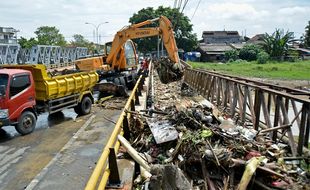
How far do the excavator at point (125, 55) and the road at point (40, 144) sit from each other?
628cm

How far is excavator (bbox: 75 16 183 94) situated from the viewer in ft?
64.2

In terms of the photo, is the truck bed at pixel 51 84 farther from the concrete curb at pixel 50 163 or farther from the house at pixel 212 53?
the house at pixel 212 53

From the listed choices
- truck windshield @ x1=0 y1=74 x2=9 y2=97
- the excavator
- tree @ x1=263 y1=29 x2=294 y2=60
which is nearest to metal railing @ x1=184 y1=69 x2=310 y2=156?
the excavator

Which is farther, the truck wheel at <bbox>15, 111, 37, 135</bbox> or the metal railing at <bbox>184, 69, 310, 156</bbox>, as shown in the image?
the truck wheel at <bbox>15, 111, 37, 135</bbox>

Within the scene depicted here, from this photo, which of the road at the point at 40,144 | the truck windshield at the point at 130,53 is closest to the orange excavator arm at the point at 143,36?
the truck windshield at the point at 130,53

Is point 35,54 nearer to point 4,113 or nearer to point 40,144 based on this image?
point 4,113

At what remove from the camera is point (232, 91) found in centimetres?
1029

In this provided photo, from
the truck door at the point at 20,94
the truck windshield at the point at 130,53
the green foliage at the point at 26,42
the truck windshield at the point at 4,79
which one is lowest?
the truck door at the point at 20,94

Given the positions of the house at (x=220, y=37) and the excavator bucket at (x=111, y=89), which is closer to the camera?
the excavator bucket at (x=111, y=89)

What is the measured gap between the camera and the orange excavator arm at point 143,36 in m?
19.5

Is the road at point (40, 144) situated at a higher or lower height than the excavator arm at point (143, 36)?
lower

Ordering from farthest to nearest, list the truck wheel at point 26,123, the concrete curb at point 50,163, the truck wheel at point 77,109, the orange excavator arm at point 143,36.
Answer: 1. the orange excavator arm at point 143,36
2. the truck wheel at point 77,109
3. the truck wheel at point 26,123
4. the concrete curb at point 50,163

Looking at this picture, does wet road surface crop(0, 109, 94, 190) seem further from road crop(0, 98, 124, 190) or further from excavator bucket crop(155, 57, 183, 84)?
excavator bucket crop(155, 57, 183, 84)

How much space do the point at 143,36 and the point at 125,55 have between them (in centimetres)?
203
